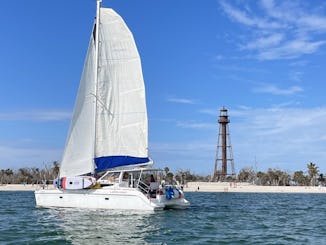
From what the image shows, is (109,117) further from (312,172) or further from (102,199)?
(312,172)

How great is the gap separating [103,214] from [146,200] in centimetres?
305


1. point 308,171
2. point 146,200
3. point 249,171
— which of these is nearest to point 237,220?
point 146,200

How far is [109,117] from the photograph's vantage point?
125 feet

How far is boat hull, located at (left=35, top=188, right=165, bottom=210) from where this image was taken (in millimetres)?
33844

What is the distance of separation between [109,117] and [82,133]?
227cm

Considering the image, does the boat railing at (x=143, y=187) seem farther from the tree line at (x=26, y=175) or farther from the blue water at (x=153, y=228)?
the tree line at (x=26, y=175)

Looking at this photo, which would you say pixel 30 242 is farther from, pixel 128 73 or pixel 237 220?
pixel 128 73

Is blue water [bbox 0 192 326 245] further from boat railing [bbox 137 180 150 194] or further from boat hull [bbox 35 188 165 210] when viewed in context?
boat railing [bbox 137 180 150 194]

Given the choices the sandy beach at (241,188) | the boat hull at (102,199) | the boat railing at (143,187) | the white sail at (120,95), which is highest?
the white sail at (120,95)

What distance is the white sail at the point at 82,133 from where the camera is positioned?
123 feet

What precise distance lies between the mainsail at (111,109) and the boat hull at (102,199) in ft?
6.53

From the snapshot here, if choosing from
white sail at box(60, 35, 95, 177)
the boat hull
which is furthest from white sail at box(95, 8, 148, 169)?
the boat hull

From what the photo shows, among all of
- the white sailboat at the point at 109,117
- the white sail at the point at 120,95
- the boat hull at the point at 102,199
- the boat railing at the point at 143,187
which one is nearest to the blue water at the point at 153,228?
the boat hull at the point at 102,199

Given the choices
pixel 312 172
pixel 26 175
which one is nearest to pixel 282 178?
pixel 312 172
